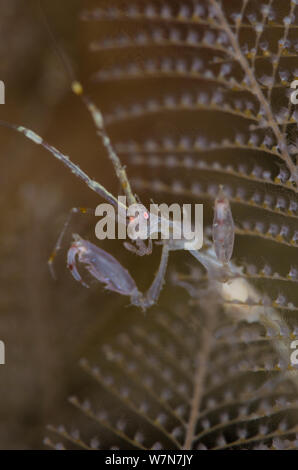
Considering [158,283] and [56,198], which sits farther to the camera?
[56,198]

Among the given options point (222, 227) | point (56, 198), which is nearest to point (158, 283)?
point (222, 227)

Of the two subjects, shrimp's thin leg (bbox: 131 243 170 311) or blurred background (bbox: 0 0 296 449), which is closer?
shrimp's thin leg (bbox: 131 243 170 311)

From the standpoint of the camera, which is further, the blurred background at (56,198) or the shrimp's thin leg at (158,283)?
the blurred background at (56,198)

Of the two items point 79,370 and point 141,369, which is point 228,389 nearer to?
point 141,369

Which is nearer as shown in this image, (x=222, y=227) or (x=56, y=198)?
(x=222, y=227)

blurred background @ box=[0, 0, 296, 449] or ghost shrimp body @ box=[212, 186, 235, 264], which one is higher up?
blurred background @ box=[0, 0, 296, 449]

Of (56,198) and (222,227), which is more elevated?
(56,198)

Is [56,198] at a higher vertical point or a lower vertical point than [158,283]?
higher

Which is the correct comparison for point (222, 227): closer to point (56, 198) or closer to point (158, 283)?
point (158, 283)

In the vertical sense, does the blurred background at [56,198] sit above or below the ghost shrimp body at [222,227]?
above

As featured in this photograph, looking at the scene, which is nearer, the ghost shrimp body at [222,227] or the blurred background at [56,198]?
the ghost shrimp body at [222,227]

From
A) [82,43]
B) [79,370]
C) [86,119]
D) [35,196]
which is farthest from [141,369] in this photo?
[82,43]
